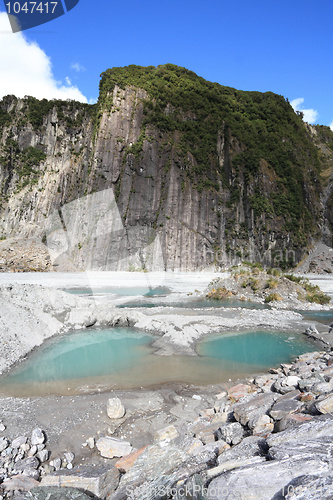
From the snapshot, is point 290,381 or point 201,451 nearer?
point 201,451

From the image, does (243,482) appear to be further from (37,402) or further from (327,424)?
(37,402)

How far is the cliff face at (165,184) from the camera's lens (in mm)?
52719

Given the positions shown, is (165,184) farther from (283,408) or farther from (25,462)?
(25,462)

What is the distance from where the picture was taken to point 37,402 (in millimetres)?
7977

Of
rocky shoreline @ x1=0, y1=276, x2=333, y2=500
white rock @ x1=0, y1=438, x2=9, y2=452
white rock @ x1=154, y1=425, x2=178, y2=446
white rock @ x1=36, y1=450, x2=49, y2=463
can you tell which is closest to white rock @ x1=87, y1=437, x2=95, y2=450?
rocky shoreline @ x1=0, y1=276, x2=333, y2=500

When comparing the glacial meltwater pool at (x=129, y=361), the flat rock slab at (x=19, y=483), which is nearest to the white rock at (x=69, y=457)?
the flat rock slab at (x=19, y=483)

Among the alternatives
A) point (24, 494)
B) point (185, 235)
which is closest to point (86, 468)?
point (24, 494)

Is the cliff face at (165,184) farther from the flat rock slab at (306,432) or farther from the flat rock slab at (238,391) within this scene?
the flat rock slab at (306,432)

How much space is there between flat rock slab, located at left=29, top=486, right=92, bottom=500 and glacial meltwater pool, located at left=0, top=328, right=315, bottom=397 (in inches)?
164

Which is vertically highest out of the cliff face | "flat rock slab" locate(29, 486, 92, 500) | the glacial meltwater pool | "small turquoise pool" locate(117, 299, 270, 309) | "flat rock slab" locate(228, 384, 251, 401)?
the cliff face

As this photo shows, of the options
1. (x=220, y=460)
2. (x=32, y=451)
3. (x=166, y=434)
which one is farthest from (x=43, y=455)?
(x=220, y=460)

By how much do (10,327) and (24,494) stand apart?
968 centimetres

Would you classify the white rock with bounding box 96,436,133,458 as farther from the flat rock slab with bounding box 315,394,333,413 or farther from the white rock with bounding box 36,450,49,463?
the flat rock slab with bounding box 315,394,333,413

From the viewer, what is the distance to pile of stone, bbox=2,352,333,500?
360 cm
